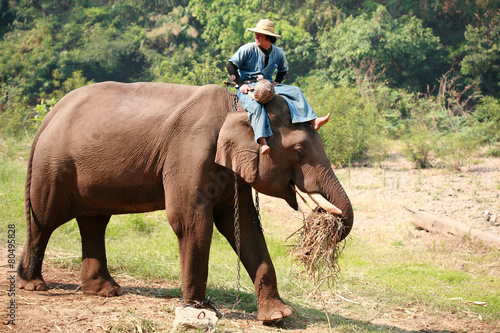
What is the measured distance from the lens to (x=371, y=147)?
45.0 ft

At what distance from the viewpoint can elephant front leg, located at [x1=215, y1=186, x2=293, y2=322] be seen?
16.6 ft

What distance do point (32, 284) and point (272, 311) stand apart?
228 cm

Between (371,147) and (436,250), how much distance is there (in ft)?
18.6

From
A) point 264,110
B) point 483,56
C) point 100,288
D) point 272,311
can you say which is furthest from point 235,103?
point 483,56

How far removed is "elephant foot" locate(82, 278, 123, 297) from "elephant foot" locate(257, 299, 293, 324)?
145cm

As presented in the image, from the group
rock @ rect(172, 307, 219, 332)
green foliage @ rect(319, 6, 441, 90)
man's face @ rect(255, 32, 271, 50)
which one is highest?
green foliage @ rect(319, 6, 441, 90)

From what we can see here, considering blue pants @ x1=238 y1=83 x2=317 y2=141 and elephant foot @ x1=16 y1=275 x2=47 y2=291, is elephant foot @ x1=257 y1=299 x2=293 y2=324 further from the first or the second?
elephant foot @ x1=16 y1=275 x2=47 y2=291

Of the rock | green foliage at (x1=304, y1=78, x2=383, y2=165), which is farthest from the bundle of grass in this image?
green foliage at (x1=304, y1=78, x2=383, y2=165)

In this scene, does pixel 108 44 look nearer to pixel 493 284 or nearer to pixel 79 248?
pixel 79 248

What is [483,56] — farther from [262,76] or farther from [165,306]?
[165,306]

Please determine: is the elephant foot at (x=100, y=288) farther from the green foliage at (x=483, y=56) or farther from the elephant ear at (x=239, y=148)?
the green foliage at (x=483, y=56)

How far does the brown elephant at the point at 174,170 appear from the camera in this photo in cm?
479

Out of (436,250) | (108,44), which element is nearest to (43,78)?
(108,44)

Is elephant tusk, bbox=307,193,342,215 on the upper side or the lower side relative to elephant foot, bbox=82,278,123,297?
upper
